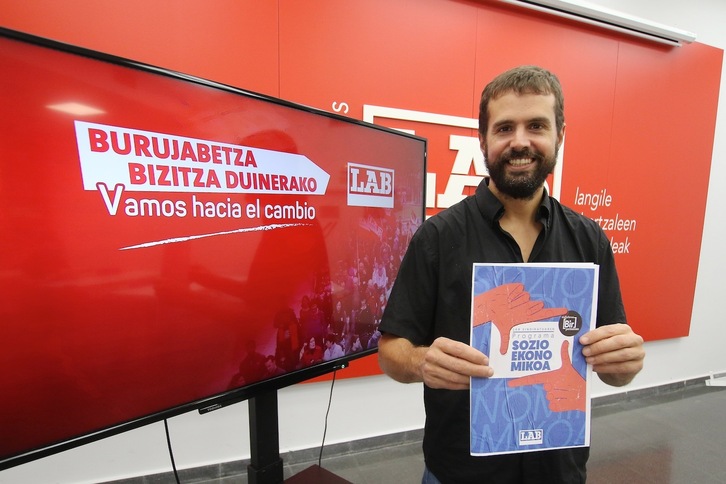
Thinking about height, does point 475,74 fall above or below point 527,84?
above

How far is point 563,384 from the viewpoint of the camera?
0.87 meters

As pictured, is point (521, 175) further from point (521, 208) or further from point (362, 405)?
point (362, 405)

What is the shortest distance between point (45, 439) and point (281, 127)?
37.7 inches

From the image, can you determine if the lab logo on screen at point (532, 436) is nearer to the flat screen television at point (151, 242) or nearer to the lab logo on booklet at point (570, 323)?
the lab logo on booklet at point (570, 323)

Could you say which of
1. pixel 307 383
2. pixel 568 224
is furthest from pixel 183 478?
pixel 568 224

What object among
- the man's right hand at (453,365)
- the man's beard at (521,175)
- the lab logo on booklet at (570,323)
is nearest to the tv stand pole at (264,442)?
the man's right hand at (453,365)

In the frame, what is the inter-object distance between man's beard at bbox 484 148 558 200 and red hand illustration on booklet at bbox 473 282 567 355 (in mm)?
341

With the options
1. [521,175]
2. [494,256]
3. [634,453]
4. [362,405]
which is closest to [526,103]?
[521,175]

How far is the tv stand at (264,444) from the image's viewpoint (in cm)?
114

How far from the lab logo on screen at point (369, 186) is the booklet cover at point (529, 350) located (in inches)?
23.7

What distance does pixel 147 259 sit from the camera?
86cm

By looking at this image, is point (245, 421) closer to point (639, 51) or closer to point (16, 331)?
point (16, 331)

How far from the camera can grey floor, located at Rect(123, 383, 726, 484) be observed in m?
2.20

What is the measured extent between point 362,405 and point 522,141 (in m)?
1.97
